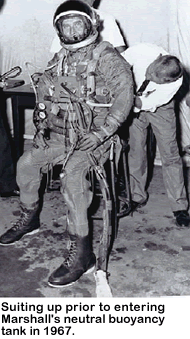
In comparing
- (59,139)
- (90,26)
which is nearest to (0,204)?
(59,139)

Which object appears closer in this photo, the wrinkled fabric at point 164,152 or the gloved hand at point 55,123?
the gloved hand at point 55,123

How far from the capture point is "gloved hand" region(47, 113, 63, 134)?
9.68 ft

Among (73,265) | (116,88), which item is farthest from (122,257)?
(116,88)

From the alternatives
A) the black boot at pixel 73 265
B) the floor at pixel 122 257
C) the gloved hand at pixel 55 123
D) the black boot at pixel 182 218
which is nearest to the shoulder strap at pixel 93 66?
the gloved hand at pixel 55 123

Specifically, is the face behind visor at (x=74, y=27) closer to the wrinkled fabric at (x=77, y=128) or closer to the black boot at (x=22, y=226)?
the wrinkled fabric at (x=77, y=128)

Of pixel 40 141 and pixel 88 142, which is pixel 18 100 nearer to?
pixel 40 141

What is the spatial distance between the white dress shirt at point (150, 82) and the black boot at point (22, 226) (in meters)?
1.09

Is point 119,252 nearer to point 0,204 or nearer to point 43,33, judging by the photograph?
point 0,204

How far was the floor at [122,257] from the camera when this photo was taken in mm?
2762

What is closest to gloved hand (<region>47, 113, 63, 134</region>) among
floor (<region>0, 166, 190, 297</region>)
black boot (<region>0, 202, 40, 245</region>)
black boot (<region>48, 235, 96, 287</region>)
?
black boot (<region>0, 202, 40, 245</region>)

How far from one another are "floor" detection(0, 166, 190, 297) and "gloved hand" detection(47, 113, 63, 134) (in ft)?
2.86

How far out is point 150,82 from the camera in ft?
10.7

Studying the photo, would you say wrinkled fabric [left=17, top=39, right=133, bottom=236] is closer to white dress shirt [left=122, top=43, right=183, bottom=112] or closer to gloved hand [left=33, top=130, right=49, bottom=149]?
gloved hand [left=33, top=130, right=49, bottom=149]

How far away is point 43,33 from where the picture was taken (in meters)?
5.34
